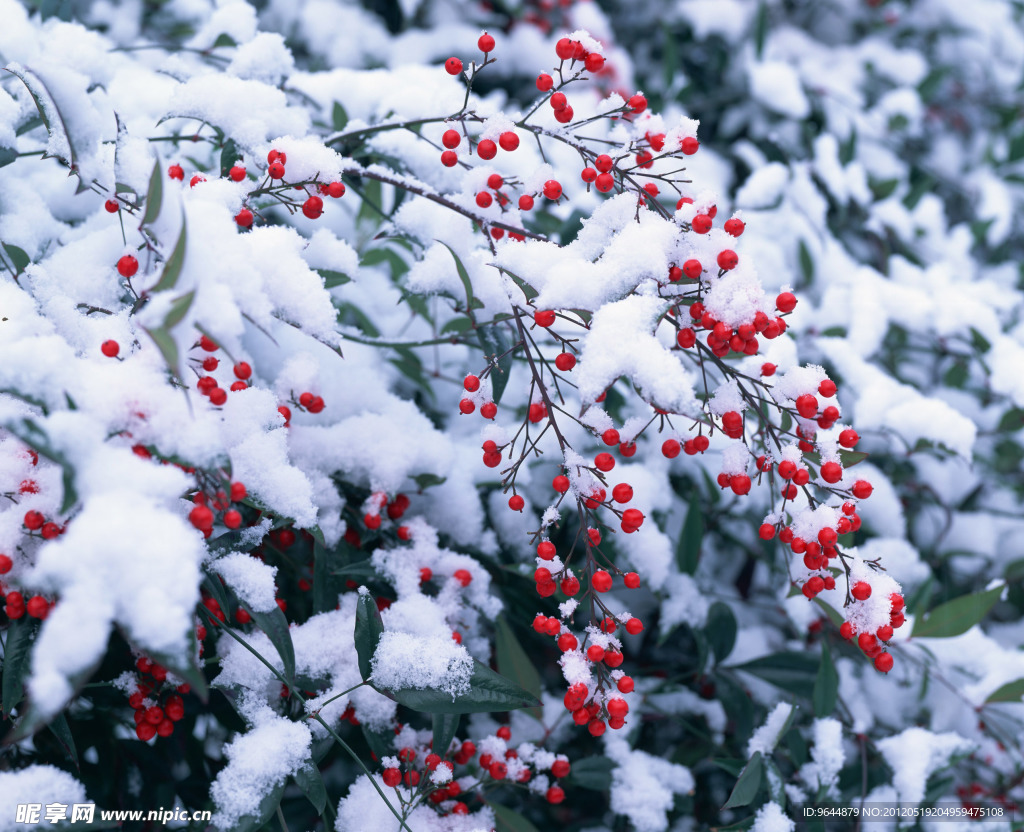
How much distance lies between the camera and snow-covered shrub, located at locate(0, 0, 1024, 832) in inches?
34.5

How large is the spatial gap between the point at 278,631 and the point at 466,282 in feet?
2.02

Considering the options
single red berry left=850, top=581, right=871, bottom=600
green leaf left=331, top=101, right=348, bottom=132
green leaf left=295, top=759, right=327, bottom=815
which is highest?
green leaf left=331, top=101, right=348, bottom=132

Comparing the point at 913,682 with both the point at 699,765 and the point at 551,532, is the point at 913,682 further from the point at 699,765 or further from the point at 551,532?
the point at 551,532

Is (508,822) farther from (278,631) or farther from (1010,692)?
(1010,692)

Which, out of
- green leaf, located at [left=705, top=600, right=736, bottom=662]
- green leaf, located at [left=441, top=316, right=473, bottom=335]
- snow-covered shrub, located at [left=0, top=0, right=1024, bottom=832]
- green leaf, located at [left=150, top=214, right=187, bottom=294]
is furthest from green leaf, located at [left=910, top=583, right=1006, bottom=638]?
green leaf, located at [left=150, top=214, right=187, bottom=294]

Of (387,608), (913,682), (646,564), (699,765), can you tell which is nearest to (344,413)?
(387,608)

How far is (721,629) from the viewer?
64.4 inches

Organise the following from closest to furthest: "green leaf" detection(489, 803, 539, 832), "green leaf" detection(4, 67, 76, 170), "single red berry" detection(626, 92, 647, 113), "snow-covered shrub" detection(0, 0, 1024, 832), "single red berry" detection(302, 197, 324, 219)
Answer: "snow-covered shrub" detection(0, 0, 1024, 832) < "green leaf" detection(4, 67, 76, 170) < "single red berry" detection(302, 197, 324, 219) < "single red berry" detection(626, 92, 647, 113) < "green leaf" detection(489, 803, 539, 832)

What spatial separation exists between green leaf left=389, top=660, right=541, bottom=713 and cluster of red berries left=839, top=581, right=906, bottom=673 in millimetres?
482

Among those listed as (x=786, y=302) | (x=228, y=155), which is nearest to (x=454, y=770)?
(x=786, y=302)

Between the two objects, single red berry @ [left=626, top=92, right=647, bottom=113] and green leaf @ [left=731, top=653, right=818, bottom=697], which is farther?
green leaf @ [left=731, top=653, right=818, bottom=697]

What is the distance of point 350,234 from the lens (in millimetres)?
1913

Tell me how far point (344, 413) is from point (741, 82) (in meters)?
2.18

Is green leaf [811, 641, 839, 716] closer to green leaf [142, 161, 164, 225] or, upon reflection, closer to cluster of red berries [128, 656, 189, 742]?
cluster of red berries [128, 656, 189, 742]
